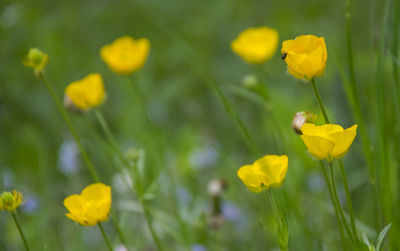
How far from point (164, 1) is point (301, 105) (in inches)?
25.3

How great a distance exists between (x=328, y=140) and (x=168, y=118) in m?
1.63

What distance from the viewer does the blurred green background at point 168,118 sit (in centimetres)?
130

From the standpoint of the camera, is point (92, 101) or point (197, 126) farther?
point (197, 126)

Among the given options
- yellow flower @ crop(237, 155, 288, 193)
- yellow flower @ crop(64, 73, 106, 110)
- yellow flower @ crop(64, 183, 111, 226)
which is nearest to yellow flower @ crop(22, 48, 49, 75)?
yellow flower @ crop(64, 73, 106, 110)

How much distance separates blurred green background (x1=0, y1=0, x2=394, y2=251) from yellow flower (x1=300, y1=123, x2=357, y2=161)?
49 centimetres

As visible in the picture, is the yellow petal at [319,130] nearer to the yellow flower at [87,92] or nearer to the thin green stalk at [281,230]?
the thin green stalk at [281,230]

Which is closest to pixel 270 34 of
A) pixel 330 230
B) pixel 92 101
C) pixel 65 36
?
pixel 92 101

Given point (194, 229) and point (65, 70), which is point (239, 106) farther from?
point (194, 229)

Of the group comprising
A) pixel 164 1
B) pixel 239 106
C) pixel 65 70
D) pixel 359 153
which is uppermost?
pixel 164 1

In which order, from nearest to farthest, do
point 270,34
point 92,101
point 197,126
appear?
point 92,101
point 270,34
point 197,126

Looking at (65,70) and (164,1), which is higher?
(164,1)

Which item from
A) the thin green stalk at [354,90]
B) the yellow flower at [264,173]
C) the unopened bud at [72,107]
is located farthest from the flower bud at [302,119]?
the unopened bud at [72,107]

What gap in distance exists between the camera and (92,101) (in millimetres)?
902

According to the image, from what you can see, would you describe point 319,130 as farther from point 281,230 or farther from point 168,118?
point 168,118
